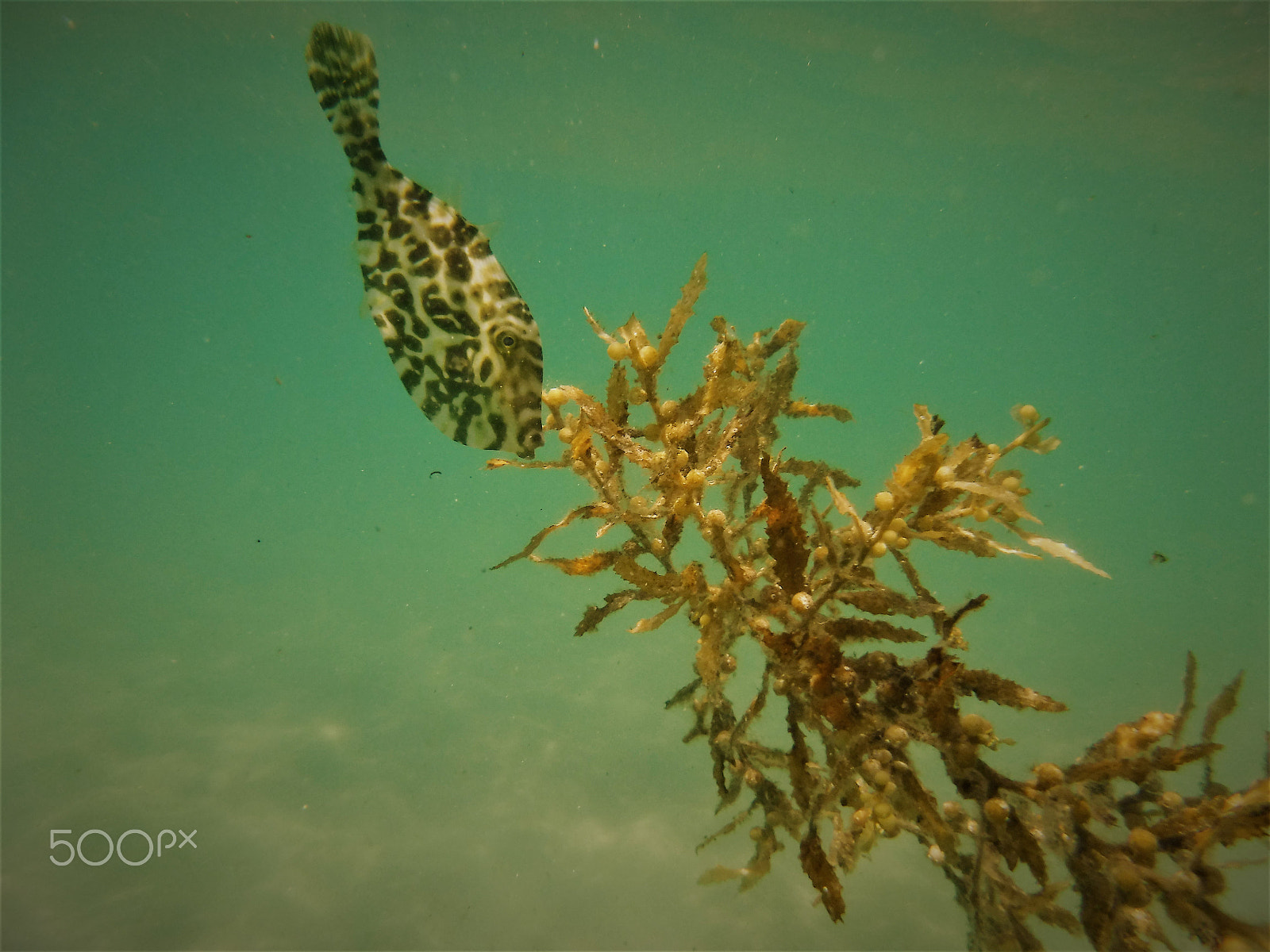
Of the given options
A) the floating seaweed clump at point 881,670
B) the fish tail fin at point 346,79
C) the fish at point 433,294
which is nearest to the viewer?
the floating seaweed clump at point 881,670

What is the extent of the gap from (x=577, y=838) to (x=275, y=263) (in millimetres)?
68733

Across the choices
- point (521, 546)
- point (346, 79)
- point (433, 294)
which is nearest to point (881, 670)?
point (433, 294)

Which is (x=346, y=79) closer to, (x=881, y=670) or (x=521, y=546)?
(x=881, y=670)

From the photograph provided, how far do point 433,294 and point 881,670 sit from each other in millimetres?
1660

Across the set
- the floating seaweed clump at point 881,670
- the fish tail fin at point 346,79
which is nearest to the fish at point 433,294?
the fish tail fin at point 346,79

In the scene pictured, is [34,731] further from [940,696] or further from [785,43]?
[785,43]

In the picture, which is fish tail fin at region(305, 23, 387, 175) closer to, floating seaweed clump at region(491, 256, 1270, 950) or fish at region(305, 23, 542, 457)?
fish at region(305, 23, 542, 457)

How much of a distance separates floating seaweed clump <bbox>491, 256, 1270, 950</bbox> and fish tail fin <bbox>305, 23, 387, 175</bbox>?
959 millimetres

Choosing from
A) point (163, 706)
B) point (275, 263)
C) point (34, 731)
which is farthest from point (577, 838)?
point (275, 263)

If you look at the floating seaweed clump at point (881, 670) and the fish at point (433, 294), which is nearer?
the floating seaweed clump at point (881, 670)

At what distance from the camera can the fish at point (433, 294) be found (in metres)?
1.57

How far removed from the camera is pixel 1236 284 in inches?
1576

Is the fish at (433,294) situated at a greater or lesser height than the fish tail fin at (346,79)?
lesser

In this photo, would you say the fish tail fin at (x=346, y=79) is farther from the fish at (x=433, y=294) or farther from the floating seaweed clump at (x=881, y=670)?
the floating seaweed clump at (x=881, y=670)
